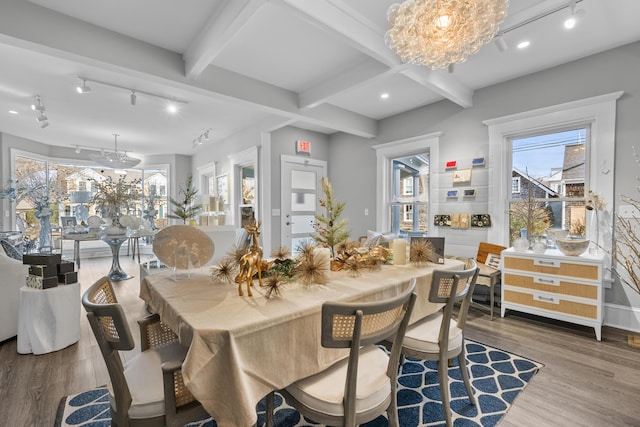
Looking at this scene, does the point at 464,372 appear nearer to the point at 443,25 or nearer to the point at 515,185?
the point at 443,25

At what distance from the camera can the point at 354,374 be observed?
105 centimetres

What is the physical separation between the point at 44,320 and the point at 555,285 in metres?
4.55

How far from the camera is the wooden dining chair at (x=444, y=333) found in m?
1.49

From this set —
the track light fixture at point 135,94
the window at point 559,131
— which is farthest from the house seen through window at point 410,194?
the track light fixture at point 135,94

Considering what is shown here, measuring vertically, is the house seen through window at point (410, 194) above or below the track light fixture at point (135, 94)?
below

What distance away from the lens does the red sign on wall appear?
524 centimetres

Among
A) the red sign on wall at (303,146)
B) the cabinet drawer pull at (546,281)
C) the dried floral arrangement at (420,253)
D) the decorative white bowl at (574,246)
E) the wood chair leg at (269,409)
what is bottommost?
the wood chair leg at (269,409)

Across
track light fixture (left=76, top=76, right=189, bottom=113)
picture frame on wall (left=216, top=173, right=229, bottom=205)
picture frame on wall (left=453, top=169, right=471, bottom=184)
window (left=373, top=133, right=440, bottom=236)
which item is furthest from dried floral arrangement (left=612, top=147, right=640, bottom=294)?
picture frame on wall (left=216, top=173, right=229, bottom=205)

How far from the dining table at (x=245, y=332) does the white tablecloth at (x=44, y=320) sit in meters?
1.52

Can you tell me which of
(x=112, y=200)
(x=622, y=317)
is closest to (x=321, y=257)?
(x=622, y=317)

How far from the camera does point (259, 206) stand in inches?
195

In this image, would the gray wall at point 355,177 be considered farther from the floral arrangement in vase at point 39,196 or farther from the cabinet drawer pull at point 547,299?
the floral arrangement in vase at point 39,196

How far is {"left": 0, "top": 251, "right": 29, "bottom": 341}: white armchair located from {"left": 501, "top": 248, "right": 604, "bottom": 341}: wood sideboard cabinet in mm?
4707

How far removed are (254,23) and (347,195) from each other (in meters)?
3.46
